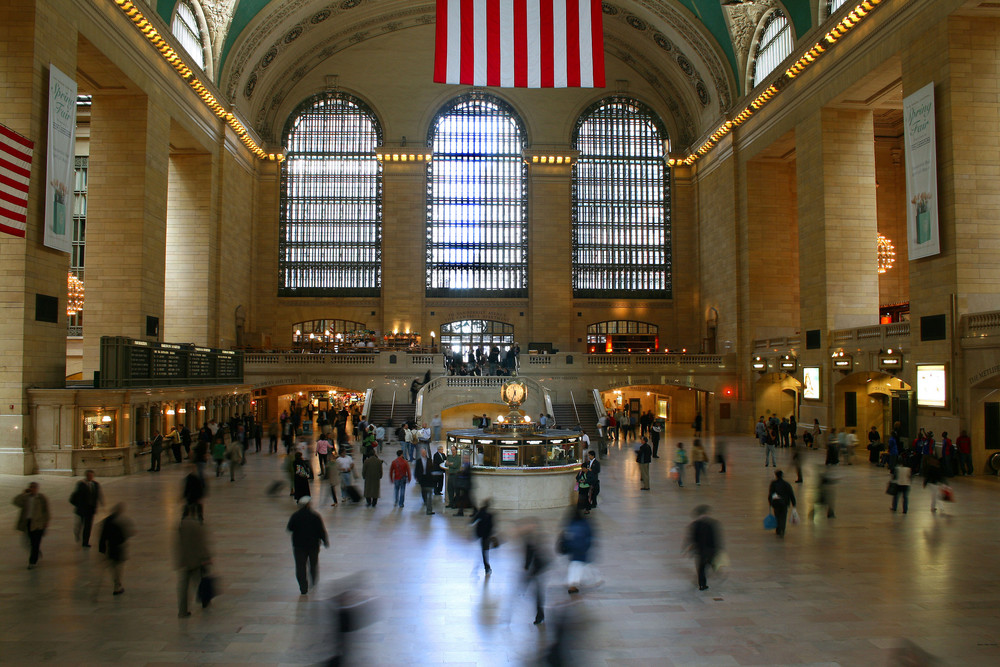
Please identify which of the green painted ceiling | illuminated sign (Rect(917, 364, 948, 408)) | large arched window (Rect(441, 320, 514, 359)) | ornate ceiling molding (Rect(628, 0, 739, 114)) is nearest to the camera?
illuminated sign (Rect(917, 364, 948, 408))

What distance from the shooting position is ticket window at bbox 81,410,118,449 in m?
17.4

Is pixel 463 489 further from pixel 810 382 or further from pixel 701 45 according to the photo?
pixel 701 45

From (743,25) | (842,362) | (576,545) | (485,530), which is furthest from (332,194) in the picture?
(576,545)

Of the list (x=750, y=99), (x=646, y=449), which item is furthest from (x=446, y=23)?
(x=750, y=99)

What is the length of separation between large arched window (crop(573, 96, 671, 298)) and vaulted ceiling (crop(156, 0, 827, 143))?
227 cm

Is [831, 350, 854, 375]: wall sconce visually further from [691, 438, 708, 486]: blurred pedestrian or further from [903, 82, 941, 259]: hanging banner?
[691, 438, 708, 486]: blurred pedestrian

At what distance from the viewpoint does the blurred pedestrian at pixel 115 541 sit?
7.88 meters

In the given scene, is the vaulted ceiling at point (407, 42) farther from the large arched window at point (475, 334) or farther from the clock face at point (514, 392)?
the clock face at point (514, 392)

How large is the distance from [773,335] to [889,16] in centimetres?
1450

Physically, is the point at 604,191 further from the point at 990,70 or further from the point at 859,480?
the point at 859,480

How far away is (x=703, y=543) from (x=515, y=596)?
2.25 m

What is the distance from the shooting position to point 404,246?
1587 inches

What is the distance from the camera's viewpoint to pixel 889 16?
2164 centimetres

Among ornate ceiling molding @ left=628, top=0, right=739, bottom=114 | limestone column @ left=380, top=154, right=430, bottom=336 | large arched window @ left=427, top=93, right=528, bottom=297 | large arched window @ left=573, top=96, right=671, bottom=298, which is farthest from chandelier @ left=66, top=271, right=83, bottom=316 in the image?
ornate ceiling molding @ left=628, top=0, right=739, bottom=114
